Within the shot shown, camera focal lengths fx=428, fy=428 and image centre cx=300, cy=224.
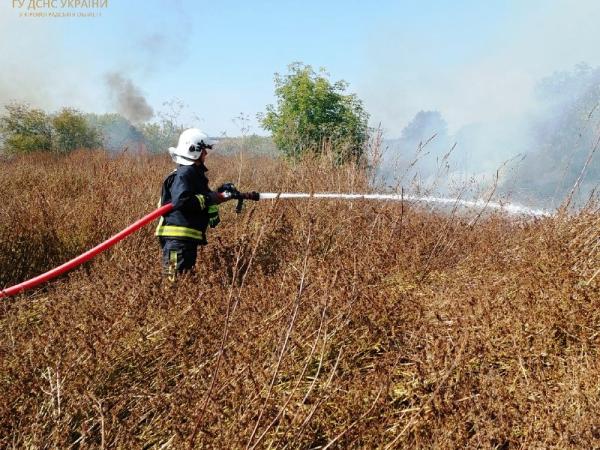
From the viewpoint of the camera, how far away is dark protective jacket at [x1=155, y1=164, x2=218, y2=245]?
334 cm

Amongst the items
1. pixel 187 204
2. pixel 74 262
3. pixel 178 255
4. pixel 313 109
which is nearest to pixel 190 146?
pixel 187 204

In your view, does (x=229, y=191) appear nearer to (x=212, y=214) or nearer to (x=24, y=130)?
(x=212, y=214)

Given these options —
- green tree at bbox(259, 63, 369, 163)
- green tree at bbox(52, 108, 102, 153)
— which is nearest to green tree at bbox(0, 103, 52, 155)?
green tree at bbox(52, 108, 102, 153)

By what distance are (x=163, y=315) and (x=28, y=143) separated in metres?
14.6

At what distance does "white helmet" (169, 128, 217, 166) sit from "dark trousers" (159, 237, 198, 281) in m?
0.65

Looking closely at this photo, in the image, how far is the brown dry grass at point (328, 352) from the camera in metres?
1.62

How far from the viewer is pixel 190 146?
11.2 ft

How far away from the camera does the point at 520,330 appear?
2170 millimetres

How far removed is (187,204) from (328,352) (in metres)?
1.68

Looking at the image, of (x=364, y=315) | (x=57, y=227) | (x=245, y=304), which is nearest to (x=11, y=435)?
(x=245, y=304)

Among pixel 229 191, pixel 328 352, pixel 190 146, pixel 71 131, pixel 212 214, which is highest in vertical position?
pixel 71 131

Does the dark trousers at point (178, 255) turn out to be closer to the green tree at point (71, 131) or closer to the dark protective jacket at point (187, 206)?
the dark protective jacket at point (187, 206)

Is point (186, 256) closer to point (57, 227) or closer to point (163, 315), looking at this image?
point (163, 315)

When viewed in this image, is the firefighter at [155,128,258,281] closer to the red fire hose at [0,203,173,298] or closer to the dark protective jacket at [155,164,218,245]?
the dark protective jacket at [155,164,218,245]
